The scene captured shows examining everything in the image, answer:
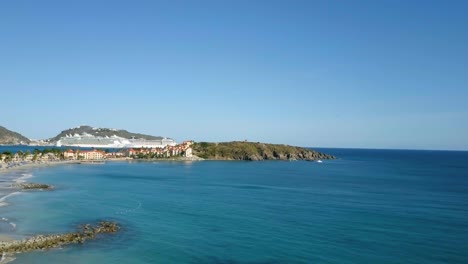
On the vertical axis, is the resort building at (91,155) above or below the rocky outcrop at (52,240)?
above

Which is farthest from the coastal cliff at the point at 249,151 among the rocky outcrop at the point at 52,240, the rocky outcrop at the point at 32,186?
the rocky outcrop at the point at 52,240

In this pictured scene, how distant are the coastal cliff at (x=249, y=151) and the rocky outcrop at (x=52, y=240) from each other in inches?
5501

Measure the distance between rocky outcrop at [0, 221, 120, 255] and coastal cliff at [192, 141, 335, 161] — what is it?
458ft

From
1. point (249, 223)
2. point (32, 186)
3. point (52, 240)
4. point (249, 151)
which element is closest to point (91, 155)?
point (249, 151)

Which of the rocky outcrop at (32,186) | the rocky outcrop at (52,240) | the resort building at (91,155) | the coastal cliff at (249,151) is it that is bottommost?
the rocky outcrop at (52,240)

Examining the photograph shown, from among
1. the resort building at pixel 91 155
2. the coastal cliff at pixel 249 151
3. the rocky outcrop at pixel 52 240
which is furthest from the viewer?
the coastal cliff at pixel 249 151

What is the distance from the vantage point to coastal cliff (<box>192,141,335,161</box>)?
178m

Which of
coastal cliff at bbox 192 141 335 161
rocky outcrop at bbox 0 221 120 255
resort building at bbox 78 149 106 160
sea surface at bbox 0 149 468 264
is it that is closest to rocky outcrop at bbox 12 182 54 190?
sea surface at bbox 0 149 468 264

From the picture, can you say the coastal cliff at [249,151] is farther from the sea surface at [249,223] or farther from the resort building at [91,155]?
the sea surface at [249,223]

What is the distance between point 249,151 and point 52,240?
5867 inches

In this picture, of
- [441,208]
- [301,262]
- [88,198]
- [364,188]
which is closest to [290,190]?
[364,188]

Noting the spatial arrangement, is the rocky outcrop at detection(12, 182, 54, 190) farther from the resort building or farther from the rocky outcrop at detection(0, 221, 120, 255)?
the resort building

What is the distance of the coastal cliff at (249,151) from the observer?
7018 inches

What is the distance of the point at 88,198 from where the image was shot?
5747 centimetres
